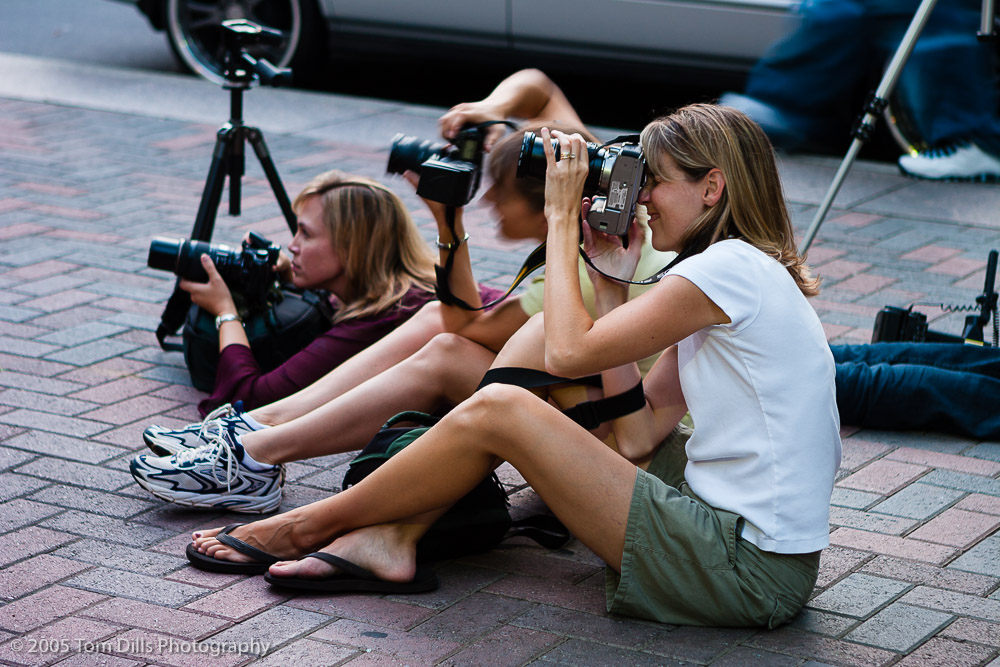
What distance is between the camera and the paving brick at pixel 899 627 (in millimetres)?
2621

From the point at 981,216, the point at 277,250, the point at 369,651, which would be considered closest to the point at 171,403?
the point at 277,250

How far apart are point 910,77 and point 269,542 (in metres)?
4.57

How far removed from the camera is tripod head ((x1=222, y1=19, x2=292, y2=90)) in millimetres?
4172

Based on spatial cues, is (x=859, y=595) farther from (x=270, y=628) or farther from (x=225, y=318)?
(x=225, y=318)

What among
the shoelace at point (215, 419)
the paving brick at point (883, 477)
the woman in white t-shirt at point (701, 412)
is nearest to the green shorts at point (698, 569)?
the woman in white t-shirt at point (701, 412)

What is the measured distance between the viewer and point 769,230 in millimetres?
2609

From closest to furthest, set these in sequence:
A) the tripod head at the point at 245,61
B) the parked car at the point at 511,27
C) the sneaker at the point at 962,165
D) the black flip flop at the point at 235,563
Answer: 1. the black flip flop at the point at 235,563
2. the tripod head at the point at 245,61
3. the sneaker at the point at 962,165
4. the parked car at the point at 511,27

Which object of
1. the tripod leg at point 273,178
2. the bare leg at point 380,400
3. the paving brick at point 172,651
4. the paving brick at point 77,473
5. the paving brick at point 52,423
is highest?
the tripod leg at point 273,178

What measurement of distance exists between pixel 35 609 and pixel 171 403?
50.7 inches

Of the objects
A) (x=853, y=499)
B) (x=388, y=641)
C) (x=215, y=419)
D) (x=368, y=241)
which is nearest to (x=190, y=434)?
(x=215, y=419)

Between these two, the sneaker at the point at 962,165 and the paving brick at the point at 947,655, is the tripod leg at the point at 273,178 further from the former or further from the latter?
the sneaker at the point at 962,165

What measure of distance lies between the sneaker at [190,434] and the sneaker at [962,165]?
429 centimetres

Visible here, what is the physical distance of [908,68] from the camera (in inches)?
245

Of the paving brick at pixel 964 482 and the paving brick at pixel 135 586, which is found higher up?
the paving brick at pixel 964 482
